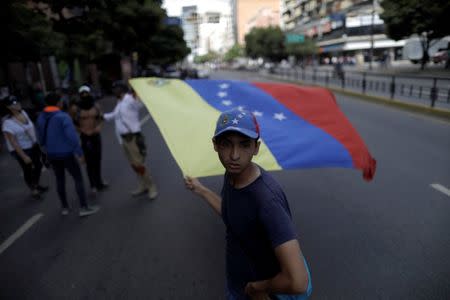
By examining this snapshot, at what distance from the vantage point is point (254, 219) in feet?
4.91

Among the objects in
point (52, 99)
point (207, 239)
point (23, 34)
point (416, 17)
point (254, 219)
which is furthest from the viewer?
point (416, 17)

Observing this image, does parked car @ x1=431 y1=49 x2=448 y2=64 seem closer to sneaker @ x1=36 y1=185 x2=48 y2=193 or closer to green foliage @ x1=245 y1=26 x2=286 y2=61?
sneaker @ x1=36 y1=185 x2=48 y2=193

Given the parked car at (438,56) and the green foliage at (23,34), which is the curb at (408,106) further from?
the parked car at (438,56)

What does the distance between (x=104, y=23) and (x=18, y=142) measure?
14.1 metres

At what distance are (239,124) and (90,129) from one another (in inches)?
191

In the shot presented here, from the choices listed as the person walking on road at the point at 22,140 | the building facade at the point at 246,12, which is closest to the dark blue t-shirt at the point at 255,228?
the person walking on road at the point at 22,140

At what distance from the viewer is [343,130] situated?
376 centimetres

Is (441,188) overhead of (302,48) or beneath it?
beneath

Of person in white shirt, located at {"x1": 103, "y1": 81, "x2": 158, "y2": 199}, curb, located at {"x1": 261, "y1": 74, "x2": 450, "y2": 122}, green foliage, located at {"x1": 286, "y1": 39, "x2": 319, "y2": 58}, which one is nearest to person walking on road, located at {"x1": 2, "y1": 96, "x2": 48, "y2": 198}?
person in white shirt, located at {"x1": 103, "y1": 81, "x2": 158, "y2": 199}

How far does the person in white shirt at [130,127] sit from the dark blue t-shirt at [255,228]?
385cm

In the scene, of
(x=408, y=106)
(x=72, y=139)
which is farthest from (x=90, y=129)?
(x=408, y=106)

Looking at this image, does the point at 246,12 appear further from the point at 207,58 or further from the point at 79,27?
the point at 79,27

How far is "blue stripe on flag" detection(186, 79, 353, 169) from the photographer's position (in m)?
3.51

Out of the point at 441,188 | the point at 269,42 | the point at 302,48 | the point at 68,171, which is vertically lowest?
the point at 441,188
